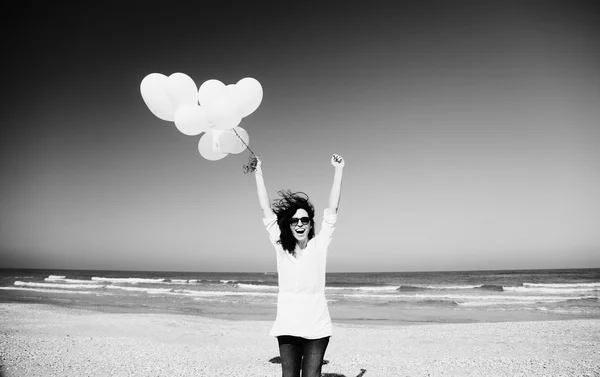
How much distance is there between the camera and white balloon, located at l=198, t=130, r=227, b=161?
3998 mm

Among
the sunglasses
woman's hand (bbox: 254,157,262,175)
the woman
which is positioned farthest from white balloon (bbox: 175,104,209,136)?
the sunglasses

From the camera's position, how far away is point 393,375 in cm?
644

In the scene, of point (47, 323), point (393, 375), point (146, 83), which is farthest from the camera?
point (47, 323)

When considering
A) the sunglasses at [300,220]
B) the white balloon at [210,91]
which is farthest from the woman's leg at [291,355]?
the white balloon at [210,91]

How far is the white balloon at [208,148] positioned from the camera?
3998mm

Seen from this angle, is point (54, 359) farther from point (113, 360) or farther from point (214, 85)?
point (214, 85)

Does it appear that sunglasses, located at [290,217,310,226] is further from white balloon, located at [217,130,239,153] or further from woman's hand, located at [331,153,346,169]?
white balloon, located at [217,130,239,153]

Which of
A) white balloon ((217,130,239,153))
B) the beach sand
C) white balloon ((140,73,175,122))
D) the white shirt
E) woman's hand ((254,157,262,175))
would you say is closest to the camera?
the white shirt

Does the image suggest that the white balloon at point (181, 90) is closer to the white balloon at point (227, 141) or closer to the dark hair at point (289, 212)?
the white balloon at point (227, 141)

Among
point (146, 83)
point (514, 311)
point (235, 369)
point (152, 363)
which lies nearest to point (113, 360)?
point (152, 363)

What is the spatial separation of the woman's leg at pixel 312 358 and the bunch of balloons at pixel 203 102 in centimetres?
213

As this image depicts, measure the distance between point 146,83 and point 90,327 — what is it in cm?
991

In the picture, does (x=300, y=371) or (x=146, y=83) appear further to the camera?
(x=146, y=83)

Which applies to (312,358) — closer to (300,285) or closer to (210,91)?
(300,285)
